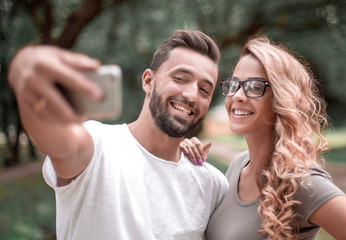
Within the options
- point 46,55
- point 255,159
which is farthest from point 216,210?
point 46,55

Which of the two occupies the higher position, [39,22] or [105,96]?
[105,96]

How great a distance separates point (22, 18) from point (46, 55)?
5.50 m

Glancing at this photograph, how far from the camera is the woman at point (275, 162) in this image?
1822 millimetres

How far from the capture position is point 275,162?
6.63 feet

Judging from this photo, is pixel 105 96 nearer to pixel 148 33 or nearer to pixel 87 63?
pixel 87 63

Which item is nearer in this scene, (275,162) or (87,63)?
(87,63)

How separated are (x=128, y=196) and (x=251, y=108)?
901mm

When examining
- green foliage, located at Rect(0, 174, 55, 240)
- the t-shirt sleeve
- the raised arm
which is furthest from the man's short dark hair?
green foliage, located at Rect(0, 174, 55, 240)

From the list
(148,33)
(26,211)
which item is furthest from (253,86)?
(26,211)

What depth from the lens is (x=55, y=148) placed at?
1.14 metres

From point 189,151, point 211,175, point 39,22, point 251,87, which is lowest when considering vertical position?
point 211,175

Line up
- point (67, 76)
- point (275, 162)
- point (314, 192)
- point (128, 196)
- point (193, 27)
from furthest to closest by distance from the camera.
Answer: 1. point (193, 27)
2. point (275, 162)
3. point (128, 196)
4. point (314, 192)
5. point (67, 76)

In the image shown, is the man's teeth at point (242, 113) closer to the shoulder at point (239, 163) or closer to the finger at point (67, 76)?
the shoulder at point (239, 163)

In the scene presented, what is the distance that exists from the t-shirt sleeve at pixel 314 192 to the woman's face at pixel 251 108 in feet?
1.36
